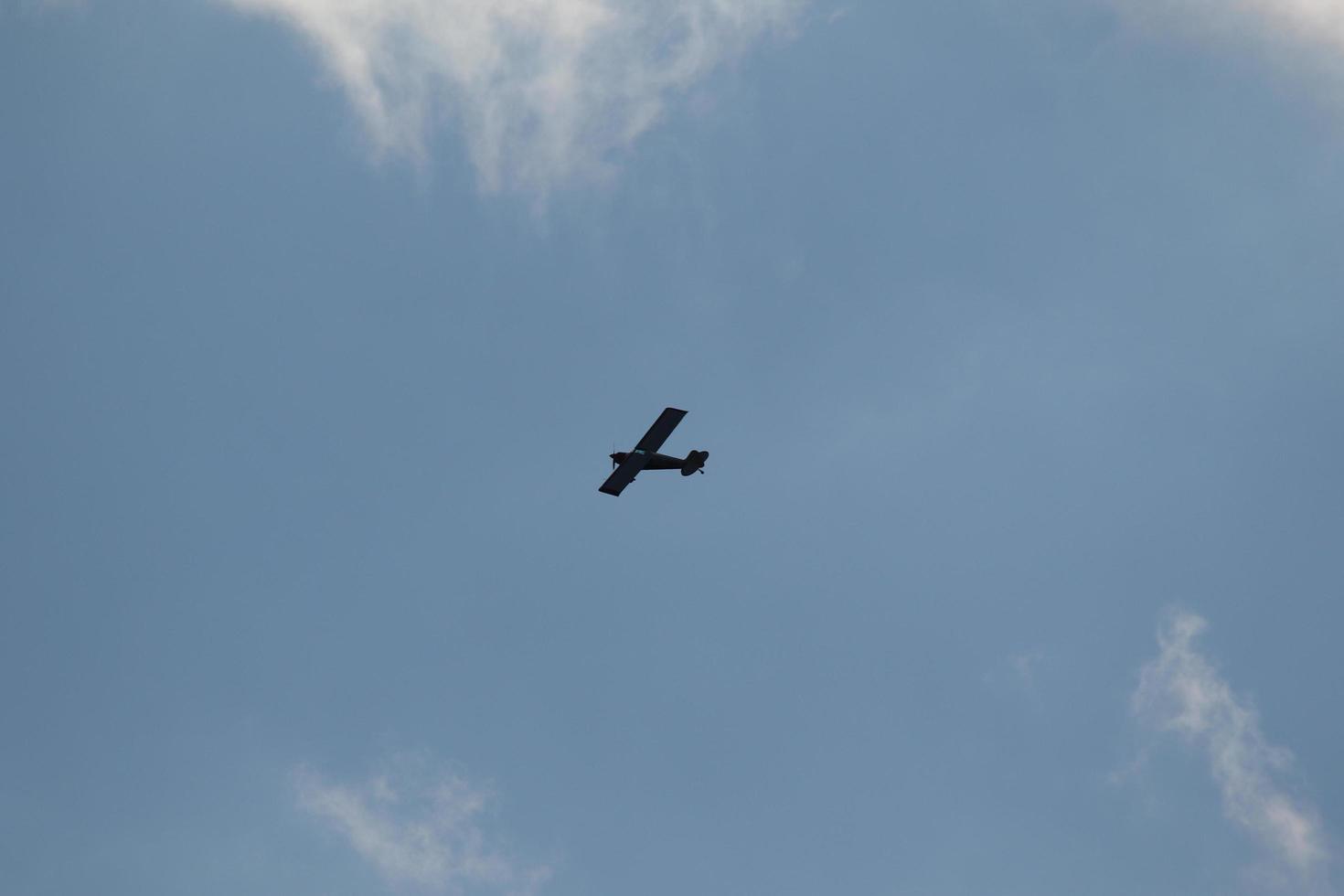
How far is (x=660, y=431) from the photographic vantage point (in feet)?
282

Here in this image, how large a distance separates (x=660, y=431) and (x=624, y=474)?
381cm

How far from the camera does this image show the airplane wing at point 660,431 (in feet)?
279

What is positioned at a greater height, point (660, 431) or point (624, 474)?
point (660, 431)

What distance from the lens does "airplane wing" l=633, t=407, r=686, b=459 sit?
279 ft

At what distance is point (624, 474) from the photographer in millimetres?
86875

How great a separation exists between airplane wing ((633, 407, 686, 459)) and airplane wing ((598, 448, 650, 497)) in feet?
1.09

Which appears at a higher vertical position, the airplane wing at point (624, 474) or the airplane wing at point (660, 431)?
the airplane wing at point (660, 431)

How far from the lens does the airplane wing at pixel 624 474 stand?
8656 cm

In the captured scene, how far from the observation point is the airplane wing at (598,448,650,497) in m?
86.6

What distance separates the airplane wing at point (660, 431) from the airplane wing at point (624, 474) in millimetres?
334

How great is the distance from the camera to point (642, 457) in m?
87.3

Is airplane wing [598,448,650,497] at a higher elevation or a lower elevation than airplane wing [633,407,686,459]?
lower
